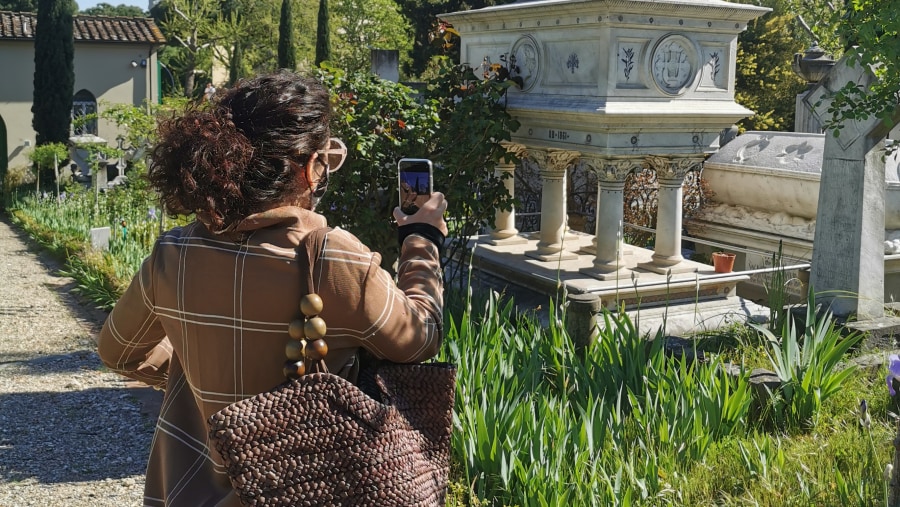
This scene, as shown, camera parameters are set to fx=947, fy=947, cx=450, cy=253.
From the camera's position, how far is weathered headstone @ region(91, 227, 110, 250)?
966 cm

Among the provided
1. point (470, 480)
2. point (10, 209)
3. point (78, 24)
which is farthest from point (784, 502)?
point (78, 24)

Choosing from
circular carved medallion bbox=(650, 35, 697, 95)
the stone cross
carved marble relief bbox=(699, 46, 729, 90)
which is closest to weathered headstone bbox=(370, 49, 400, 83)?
circular carved medallion bbox=(650, 35, 697, 95)

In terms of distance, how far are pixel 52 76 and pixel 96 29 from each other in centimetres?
407

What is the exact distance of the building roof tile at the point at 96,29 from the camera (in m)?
23.8

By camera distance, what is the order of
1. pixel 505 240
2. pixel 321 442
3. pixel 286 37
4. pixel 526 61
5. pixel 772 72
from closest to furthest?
1. pixel 321 442
2. pixel 526 61
3. pixel 505 240
4. pixel 772 72
5. pixel 286 37

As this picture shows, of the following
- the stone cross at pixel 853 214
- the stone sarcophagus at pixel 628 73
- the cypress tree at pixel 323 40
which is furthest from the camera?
the cypress tree at pixel 323 40

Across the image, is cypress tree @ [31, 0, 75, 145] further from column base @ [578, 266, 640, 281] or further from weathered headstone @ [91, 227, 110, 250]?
column base @ [578, 266, 640, 281]

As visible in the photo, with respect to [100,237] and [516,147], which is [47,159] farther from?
[516,147]

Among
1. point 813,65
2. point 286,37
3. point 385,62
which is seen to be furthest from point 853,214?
point 286,37

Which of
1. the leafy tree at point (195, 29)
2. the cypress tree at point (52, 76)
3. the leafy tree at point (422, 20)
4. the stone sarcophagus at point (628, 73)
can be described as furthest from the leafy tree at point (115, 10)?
the stone sarcophagus at point (628, 73)

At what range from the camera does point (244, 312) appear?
68.6 inches

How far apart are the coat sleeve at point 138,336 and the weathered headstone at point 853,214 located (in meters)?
4.45

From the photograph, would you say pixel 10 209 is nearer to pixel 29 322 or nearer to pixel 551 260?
pixel 29 322

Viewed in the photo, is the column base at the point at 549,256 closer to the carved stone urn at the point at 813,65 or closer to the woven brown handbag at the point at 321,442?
the woven brown handbag at the point at 321,442
